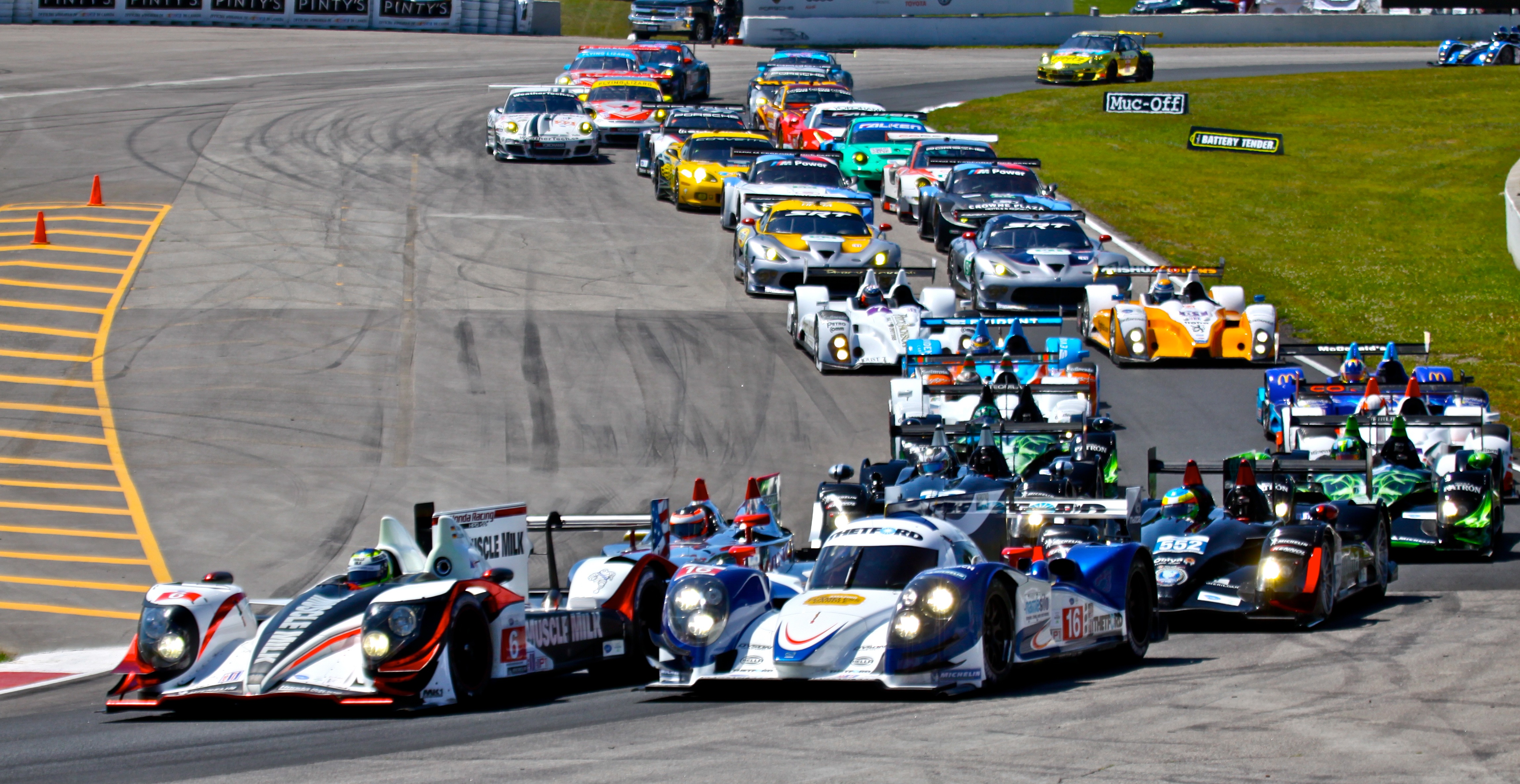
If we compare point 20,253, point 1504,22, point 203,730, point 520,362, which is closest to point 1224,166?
point 520,362

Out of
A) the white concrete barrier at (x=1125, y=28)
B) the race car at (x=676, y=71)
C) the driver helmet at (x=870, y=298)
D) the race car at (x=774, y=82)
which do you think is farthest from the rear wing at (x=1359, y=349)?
the white concrete barrier at (x=1125, y=28)

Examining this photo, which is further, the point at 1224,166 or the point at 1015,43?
the point at 1015,43

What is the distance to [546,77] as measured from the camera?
5347cm

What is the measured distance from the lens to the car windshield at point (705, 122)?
3825 centimetres

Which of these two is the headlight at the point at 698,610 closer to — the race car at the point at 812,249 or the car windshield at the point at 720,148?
the race car at the point at 812,249

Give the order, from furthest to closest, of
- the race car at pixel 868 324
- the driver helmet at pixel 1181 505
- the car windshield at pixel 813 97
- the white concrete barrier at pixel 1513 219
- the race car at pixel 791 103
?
the car windshield at pixel 813 97 → the race car at pixel 791 103 → the white concrete barrier at pixel 1513 219 → the race car at pixel 868 324 → the driver helmet at pixel 1181 505

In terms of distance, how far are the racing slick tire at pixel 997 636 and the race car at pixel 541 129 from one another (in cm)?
3022

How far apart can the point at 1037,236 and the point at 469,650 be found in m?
18.6

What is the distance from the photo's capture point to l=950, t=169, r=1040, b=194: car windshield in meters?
31.9

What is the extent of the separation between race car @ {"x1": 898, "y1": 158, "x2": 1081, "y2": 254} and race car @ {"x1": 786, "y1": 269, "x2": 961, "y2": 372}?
4.73 m

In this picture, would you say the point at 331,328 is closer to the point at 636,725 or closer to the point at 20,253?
the point at 20,253

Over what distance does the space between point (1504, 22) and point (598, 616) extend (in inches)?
2734

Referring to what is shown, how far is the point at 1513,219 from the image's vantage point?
35219 mm

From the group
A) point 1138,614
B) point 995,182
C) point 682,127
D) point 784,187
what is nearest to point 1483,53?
point 682,127
